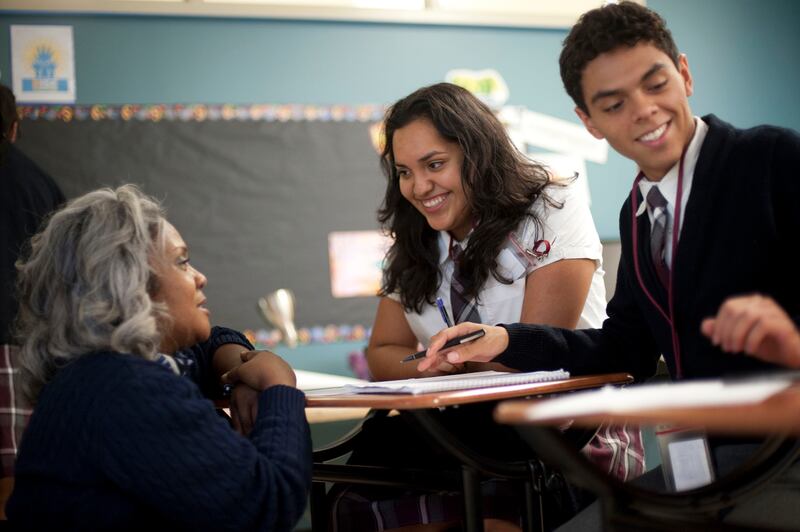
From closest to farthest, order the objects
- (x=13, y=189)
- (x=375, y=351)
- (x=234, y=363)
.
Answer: (x=234, y=363) → (x=375, y=351) → (x=13, y=189)

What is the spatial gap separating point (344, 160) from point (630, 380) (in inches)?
123

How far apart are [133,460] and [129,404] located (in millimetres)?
79

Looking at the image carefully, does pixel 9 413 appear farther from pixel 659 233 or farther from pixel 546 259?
pixel 659 233

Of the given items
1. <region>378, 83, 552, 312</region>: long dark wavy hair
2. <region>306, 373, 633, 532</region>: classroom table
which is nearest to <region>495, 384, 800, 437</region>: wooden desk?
<region>306, 373, 633, 532</region>: classroom table

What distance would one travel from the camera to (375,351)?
241cm

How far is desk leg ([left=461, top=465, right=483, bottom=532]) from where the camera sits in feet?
5.10

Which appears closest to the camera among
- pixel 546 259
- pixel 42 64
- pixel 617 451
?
pixel 617 451

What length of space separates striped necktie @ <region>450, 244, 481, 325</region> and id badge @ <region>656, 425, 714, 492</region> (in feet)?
2.60

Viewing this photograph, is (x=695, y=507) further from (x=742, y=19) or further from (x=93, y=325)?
(x=742, y=19)

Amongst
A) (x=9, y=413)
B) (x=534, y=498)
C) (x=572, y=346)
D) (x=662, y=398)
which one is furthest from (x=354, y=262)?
(x=662, y=398)

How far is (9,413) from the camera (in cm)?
321

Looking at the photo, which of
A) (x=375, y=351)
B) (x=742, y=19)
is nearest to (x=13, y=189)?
(x=375, y=351)

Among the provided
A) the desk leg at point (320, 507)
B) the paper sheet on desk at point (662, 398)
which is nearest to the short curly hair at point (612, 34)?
the paper sheet on desk at point (662, 398)

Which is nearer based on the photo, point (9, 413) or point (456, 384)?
point (456, 384)
